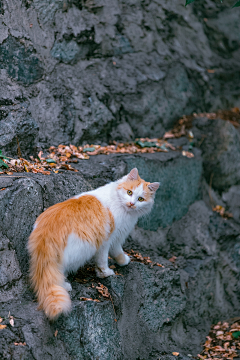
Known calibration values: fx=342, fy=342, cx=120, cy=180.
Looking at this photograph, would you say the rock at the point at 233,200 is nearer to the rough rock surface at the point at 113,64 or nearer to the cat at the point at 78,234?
the rough rock surface at the point at 113,64

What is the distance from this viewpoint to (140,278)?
397 centimetres

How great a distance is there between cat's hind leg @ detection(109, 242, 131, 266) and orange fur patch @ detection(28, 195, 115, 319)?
45cm

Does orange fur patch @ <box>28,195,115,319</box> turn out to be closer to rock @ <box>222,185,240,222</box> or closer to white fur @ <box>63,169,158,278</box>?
white fur @ <box>63,169,158,278</box>

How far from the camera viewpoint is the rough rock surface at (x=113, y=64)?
4.91 meters

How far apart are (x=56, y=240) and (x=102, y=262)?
719mm

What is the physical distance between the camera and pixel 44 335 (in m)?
2.79

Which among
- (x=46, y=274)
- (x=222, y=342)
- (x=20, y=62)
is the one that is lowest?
(x=222, y=342)

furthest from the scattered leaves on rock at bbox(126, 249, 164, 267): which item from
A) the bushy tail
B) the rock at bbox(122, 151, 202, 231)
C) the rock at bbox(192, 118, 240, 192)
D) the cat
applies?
the rock at bbox(192, 118, 240, 192)

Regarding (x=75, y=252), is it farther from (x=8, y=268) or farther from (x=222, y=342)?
(x=222, y=342)

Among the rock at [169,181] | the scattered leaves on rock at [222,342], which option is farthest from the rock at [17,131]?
the scattered leaves on rock at [222,342]

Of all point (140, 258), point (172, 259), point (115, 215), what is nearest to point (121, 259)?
point (140, 258)

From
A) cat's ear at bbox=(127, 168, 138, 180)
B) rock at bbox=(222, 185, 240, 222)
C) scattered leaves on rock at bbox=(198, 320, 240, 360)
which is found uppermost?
cat's ear at bbox=(127, 168, 138, 180)

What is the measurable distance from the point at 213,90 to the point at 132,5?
8.59ft

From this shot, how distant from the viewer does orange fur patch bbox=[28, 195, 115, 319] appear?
2719 millimetres
